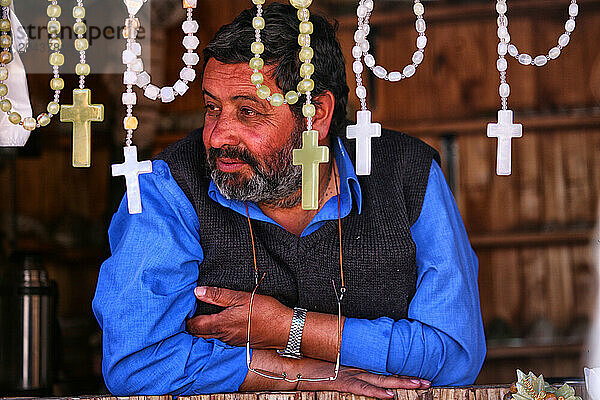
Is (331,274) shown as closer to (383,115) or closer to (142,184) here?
(142,184)

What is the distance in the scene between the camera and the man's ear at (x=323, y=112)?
247 centimetres

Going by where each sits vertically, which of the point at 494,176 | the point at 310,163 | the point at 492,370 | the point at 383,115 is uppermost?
the point at 383,115

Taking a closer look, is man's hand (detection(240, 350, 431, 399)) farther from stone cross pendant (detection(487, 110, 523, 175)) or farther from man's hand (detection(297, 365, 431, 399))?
stone cross pendant (detection(487, 110, 523, 175))

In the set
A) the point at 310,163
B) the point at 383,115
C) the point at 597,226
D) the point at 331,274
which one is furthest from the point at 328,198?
the point at 597,226

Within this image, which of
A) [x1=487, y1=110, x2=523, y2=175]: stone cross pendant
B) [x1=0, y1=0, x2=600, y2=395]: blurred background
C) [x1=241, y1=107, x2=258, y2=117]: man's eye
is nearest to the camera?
[x1=487, y1=110, x2=523, y2=175]: stone cross pendant

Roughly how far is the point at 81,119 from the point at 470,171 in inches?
85.4

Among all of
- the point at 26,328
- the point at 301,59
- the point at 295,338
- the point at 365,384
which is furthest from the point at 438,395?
the point at 26,328

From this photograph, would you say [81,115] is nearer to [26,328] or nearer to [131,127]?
[131,127]

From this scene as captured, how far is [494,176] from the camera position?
344 cm

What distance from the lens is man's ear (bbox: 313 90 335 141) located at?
8.12 ft

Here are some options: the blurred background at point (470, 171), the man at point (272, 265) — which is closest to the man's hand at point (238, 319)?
the man at point (272, 265)

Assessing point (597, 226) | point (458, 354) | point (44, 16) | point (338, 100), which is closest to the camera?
point (458, 354)

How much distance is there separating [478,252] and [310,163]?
6.37 feet

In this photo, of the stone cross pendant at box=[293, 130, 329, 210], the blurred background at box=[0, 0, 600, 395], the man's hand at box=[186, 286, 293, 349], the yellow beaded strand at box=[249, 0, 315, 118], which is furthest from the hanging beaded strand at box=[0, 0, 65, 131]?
the blurred background at box=[0, 0, 600, 395]
